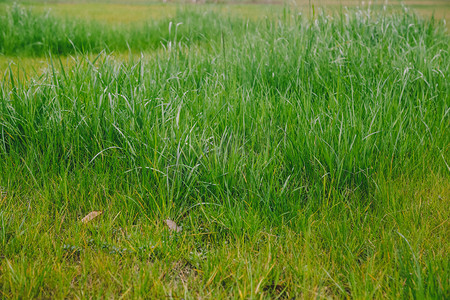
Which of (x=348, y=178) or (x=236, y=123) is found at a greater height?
(x=236, y=123)

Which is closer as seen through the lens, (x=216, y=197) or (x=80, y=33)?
(x=216, y=197)

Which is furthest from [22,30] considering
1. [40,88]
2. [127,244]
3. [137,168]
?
[127,244]

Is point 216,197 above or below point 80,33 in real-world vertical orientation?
below

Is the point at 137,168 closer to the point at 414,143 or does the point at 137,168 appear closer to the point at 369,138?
the point at 369,138

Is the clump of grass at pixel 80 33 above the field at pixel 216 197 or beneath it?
above

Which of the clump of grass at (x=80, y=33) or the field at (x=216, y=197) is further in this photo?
the clump of grass at (x=80, y=33)

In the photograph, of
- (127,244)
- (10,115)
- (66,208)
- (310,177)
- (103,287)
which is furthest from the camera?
(10,115)

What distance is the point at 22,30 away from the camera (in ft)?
15.3

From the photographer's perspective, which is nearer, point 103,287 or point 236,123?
point 103,287

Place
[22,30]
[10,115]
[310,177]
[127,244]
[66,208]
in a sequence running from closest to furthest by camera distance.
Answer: [127,244] → [66,208] → [310,177] → [10,115] → [22,30]

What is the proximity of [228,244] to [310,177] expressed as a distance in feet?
1.72

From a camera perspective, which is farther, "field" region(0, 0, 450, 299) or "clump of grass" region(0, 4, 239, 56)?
"clump of grass" region(0, 4, 239, 56)

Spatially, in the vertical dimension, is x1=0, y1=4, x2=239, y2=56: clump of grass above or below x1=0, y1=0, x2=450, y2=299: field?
above

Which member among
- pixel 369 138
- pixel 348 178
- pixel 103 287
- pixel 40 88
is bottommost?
pixel 103 287
